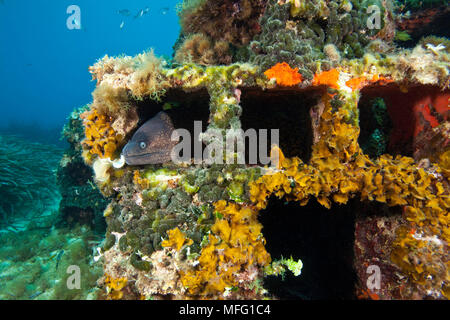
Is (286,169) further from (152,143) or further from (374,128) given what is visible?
(374,128)

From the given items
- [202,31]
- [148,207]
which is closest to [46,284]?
[148,207]

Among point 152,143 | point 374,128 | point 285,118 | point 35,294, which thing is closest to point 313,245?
point 285,118

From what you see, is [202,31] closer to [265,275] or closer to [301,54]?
[301,54]

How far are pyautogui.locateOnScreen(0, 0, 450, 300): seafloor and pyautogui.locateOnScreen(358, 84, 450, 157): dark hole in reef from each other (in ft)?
0.07

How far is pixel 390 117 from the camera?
408 cm

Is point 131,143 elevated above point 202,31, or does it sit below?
below

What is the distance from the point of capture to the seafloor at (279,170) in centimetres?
243

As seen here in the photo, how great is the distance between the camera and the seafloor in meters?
2.43

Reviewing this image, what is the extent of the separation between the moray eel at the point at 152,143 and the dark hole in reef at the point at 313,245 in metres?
1.82

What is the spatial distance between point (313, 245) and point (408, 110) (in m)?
2.80

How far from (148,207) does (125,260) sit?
671mm
